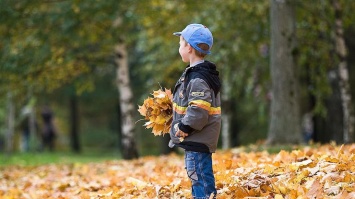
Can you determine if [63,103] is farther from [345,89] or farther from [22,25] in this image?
[345,89]

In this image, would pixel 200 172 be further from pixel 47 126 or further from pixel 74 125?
pixel 74 125

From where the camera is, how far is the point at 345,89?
10781 mm

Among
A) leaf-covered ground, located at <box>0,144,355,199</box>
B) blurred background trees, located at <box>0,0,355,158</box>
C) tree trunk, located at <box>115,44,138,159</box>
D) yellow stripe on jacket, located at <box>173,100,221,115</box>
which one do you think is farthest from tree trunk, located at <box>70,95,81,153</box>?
yellow stripe on jacket, located at <box>173,100,221,115</box>

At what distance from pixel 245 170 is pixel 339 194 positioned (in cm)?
148

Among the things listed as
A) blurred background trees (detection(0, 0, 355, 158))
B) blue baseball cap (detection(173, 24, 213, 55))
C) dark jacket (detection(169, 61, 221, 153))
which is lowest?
dark jacket (detection(169, 61, 221, 153))

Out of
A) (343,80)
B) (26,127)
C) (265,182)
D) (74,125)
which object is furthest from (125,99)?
(26,127)

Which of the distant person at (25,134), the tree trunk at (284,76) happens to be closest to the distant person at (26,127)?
the distant person at (25,134)

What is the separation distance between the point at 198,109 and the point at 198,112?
0.02m

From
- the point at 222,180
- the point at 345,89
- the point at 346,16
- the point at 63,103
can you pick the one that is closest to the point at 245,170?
the point at 222,180

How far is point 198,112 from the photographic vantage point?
15.3ft

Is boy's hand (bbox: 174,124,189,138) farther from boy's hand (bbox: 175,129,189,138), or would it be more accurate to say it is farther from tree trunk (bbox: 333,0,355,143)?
tree trunk (bbox: 333,0,355,143)

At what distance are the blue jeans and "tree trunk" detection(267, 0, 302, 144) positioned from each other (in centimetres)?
619

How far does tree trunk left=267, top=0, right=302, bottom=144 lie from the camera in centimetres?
1070

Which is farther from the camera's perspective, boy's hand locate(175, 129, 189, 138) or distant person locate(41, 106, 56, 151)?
distant person locate(41, 106, 56, 151)
